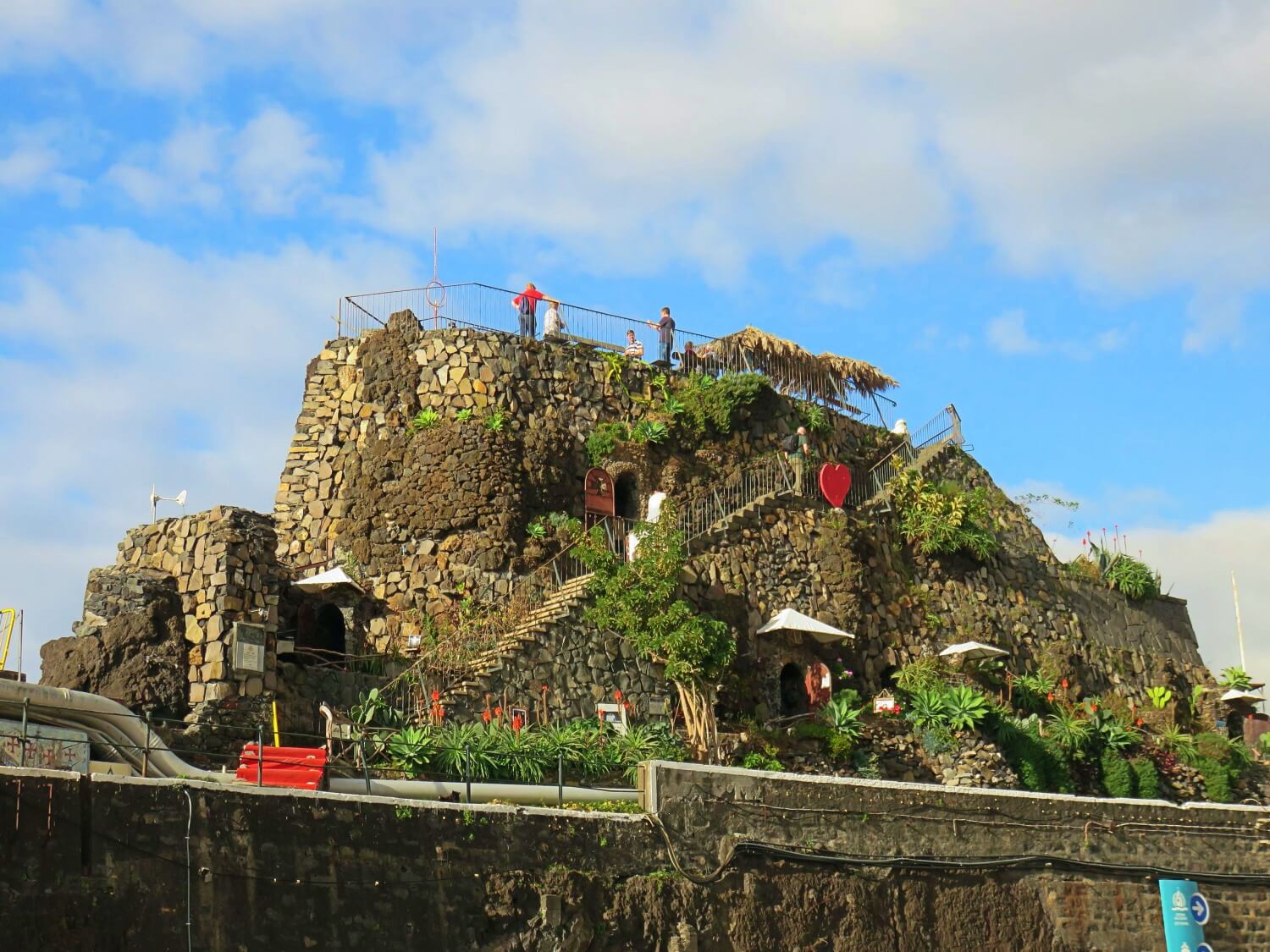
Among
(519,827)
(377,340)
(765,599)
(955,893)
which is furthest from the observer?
(377,340)

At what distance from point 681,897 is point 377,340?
732 inches

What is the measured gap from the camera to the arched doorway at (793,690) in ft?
102

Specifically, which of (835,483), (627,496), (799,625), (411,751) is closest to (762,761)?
(799,625)

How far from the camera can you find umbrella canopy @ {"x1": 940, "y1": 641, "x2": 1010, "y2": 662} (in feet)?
108

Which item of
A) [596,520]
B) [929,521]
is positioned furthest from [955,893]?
[929,521]

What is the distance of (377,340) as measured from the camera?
114 ft

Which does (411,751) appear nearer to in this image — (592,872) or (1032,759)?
(592,872)

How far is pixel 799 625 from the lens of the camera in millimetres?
30625

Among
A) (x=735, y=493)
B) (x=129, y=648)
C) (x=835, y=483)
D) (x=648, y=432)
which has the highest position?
(x=648, y=432)

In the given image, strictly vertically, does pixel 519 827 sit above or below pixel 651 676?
below

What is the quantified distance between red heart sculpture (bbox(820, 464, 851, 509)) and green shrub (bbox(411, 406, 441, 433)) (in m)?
8.00

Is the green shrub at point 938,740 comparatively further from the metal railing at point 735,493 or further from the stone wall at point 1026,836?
the stone wall at point 1026,836

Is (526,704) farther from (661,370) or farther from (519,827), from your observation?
(661,370)

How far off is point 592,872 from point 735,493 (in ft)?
55.7
